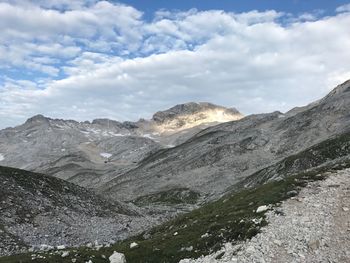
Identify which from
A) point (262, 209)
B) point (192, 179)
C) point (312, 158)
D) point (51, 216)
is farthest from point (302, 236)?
point (192, 179)

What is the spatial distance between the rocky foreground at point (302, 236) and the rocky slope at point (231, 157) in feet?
294

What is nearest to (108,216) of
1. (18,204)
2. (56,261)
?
(18,204)

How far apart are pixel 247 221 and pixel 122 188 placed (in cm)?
13548

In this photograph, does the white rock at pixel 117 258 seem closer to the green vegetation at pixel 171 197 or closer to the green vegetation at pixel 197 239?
the green vegetation at pixel 197 239

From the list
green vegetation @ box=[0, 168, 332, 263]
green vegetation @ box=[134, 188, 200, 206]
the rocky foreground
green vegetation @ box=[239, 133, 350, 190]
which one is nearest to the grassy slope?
green vegetation @ box=[0, 168, 332, 263]

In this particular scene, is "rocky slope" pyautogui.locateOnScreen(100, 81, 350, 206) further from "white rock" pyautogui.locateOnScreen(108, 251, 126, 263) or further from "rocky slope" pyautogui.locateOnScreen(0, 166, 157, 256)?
"white rock" pyautogui.locateOnScreen(108, 251, 126, 263)

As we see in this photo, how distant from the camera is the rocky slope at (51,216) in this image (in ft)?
181

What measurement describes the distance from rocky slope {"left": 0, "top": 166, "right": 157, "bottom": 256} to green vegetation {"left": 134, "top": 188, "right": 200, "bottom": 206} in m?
43.5

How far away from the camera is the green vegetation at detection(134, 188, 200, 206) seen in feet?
420

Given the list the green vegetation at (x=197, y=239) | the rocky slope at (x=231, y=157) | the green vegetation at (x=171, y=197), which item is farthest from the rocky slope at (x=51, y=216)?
the rocky slope at (x=231, y=157)

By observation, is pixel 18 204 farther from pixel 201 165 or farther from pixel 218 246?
pixel 201 165

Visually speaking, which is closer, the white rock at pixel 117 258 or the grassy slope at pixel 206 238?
the white rock at pixel 117 258

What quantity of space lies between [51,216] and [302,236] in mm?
44074

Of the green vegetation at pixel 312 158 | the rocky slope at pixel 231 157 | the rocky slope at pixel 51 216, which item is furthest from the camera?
the rocky slope at pixel 231 157
